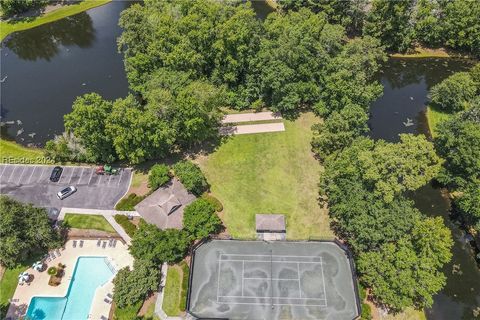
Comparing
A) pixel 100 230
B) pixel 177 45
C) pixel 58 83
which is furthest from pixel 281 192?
pixel 58 83

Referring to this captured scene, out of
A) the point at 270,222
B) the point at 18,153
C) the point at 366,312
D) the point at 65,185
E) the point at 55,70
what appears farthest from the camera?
the point at 55,70

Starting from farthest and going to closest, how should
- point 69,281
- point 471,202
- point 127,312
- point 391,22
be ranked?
1. point 391,22
2. point 471,202
3. point 69,281
4. point 127,312

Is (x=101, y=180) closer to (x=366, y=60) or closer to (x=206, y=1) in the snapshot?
(x=206, y=1)

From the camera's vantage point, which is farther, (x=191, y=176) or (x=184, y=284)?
(x=191, y=176)

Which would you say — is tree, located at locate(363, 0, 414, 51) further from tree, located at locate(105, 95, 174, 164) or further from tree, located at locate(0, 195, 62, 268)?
tree, located at locate(0, 195, 62, 268)

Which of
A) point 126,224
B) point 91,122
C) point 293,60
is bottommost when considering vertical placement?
point 126,224

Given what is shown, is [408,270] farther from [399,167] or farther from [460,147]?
[460,147]

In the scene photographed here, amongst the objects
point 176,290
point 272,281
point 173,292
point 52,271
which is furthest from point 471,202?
point 52,271

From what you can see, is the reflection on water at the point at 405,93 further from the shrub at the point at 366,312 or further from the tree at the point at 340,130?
the shrub at the point at 366,312
